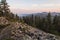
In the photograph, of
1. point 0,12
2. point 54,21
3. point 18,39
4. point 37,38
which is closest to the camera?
point 18,39

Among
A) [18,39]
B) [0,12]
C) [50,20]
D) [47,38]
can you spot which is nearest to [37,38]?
[47,38]

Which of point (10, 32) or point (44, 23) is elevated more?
point (10, 32)

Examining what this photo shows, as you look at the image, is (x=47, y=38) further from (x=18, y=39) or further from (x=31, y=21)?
(x=31, y=21)

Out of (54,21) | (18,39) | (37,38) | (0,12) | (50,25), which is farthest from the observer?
(54,21)

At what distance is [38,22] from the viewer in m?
63.5

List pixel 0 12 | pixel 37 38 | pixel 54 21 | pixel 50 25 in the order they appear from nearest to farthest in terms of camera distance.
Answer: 1. pixel 37 38
2. pixel 0 12
3. pixel 50 25
4. pixel 54 21

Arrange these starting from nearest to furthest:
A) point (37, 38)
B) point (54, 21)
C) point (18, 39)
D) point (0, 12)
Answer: point (18, 39) < point (37, 38) < point (0, 12) < point (54, 21)

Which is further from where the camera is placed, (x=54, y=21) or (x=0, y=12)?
(x=54, y=21)

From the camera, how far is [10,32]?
33.0m

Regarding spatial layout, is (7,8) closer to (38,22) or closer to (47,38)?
(38,22)

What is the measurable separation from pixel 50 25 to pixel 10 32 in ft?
91.6

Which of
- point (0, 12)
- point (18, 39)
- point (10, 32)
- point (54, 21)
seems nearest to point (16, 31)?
point (10, 32)

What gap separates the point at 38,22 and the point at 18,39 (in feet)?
112

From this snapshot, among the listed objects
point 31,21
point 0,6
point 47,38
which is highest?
point 0,6
